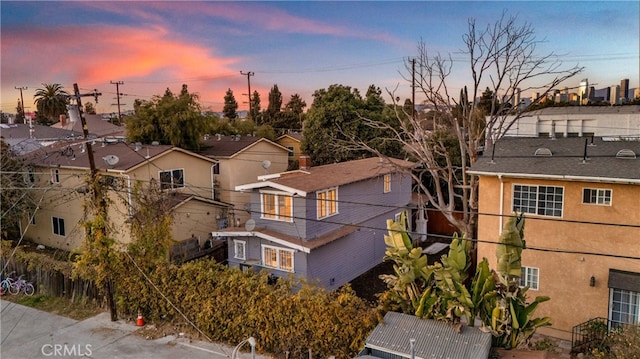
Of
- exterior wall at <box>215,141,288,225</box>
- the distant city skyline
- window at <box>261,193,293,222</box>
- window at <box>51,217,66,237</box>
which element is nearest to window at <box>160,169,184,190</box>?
exterior wall at <box>215,141,288,225</box>

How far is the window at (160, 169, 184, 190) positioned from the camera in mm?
23506

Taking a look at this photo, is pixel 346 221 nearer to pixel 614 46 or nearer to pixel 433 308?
pixel 433 308

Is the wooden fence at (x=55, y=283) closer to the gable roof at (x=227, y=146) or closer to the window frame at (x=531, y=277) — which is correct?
the gable roof at (x=227, y=146)

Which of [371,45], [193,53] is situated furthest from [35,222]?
[371,45]

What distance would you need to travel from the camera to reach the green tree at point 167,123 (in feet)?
98.2

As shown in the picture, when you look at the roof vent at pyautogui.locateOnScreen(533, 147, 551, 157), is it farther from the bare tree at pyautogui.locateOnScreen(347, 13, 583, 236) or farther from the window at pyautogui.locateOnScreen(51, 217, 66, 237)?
the window at pyautogui.locateOnScreen(51, 217, 66, 237)

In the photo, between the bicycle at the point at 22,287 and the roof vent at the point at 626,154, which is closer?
the roof vent at the point at 626,154

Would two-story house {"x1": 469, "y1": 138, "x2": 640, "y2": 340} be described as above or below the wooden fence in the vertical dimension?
above

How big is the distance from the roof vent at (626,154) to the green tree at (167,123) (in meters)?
24.4

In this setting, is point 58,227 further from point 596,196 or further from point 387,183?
point 596,196

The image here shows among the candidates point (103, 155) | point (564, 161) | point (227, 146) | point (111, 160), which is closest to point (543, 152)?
point (564, 161)

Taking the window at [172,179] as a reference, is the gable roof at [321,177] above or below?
above

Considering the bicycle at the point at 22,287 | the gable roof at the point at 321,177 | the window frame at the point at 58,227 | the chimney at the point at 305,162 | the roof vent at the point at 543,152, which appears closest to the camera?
the roof vent at the point at 543,152

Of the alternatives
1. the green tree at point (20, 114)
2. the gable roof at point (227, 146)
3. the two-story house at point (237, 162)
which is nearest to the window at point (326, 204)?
the two-story house at point (237, 162)
